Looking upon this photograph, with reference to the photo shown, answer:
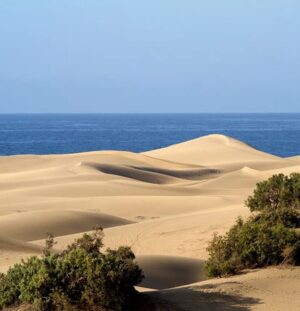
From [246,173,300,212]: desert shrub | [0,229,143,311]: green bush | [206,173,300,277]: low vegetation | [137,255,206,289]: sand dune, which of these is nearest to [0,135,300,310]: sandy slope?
[137,255,206,289]: sand dune

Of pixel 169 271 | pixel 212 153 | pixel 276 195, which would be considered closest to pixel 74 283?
pixel 169 271

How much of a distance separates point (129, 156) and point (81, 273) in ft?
131

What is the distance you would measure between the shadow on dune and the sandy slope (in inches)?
2.5

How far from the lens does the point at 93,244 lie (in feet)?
36.0

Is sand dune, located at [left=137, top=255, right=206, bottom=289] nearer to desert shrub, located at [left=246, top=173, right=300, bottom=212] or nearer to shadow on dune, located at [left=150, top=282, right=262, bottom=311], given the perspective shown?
shadow on dune, located at [left=150, top=282, right=262, bottom=311]

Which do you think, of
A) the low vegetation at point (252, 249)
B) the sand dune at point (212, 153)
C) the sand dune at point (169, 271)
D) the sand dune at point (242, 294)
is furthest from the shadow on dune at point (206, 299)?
the sand dune at point (212, 153)

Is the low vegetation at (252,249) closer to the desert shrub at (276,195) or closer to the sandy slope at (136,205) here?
the sandy slope at (136,205)

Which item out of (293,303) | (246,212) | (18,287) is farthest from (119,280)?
(246,212)

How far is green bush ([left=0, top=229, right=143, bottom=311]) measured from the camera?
30.1ft

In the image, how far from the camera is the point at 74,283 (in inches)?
367

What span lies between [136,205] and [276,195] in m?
9.64

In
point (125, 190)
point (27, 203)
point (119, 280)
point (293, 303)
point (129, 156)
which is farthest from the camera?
point (129, 156)

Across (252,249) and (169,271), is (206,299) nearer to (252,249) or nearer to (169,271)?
(252,249)

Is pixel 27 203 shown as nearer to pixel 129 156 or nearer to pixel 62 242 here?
pixel 62 242
